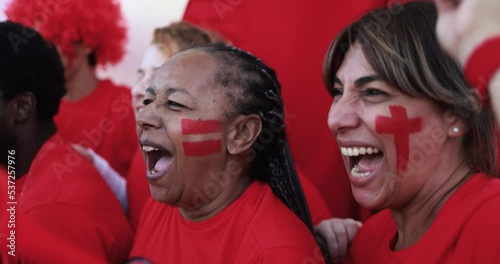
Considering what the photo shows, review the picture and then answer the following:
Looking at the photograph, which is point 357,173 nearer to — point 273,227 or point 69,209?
point 273,227

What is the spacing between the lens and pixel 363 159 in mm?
1600

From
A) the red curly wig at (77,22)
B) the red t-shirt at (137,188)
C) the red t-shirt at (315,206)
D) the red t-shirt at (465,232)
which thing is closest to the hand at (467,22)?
the red t-shirt at (465,232)

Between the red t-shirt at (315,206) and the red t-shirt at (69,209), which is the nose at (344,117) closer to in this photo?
the red t-shirt at (315,206)

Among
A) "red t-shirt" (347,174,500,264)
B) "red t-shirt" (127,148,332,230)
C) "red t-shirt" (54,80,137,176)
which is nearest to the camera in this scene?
"red t-shirt" (347,174,500,264)

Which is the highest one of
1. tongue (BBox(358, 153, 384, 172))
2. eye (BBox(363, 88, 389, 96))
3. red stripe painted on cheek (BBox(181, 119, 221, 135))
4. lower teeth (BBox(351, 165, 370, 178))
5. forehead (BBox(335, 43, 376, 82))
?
forehead (BBox(335, 43, 376, 82))

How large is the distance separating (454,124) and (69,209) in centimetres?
107

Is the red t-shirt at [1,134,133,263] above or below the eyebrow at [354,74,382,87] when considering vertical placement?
below

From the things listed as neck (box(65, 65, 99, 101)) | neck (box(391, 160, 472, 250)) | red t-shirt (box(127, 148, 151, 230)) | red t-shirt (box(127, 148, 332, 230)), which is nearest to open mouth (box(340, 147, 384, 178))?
neck (box(391, 160, 472, 250))

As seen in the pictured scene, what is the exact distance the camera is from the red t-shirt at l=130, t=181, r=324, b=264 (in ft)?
5.22

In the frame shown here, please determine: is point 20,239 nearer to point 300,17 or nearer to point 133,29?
point 300,17

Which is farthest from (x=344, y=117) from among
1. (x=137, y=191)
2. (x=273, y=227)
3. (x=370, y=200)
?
(x=137, y=191)

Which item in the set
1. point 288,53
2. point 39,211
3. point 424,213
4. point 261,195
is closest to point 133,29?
point 288,53

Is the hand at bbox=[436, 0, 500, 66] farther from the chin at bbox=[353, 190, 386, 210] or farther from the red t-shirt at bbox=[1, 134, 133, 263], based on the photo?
the red t-shirt at bbox=[1, 134, 133, 263]

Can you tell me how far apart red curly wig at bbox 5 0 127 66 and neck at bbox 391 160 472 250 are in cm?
237
